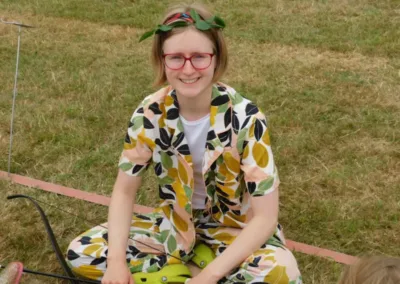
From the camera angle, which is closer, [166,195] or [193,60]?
[193,60]

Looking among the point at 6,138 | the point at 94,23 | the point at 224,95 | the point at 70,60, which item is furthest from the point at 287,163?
the point at 94,23

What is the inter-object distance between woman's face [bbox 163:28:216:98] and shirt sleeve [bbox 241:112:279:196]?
0.19 m

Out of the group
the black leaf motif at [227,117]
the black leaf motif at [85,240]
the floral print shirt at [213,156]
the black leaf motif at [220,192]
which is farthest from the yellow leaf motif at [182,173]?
the black leaf motif at [85,240]

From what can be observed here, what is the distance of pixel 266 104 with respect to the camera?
3283mm

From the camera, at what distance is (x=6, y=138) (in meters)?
2.94

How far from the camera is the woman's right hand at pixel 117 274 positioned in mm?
1743

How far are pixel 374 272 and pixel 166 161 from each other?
0.85m

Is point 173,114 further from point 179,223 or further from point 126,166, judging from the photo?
point 179,223

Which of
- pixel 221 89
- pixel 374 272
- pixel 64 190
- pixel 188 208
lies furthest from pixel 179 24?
pixel 64 190

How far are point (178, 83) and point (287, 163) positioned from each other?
3.96 feet

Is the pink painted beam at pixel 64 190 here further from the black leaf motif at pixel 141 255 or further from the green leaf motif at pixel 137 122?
the green leaf motif at pixel 137 122

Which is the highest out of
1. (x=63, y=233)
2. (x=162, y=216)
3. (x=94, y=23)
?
(x=94, y=23)

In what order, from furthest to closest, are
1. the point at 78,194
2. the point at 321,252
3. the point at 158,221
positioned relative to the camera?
the point at 78,194 < the point at 321,252 < the point at 158,221

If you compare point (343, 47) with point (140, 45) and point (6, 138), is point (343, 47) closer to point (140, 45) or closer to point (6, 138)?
point (140, 45)
